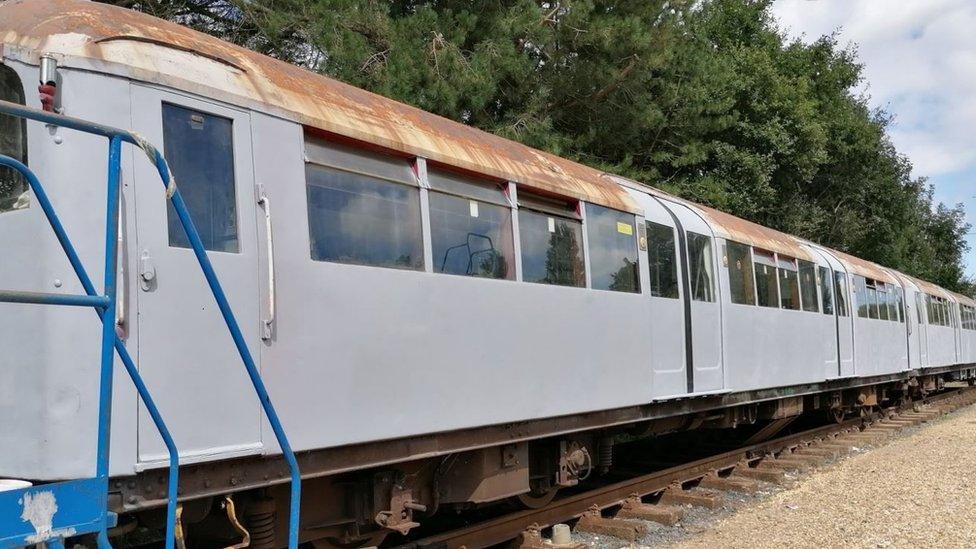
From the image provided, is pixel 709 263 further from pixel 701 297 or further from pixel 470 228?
pixel 470 228

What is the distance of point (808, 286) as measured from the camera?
12680mm

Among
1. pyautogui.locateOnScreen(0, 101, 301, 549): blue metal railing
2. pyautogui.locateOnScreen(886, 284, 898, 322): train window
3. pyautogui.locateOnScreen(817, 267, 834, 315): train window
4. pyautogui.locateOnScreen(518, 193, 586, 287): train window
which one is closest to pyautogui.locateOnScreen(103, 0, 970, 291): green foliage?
pyautogui.locateOnScreen(886, 284, 898, 322): train window

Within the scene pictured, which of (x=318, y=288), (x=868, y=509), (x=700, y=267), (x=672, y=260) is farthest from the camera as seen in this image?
(x=700, y=267)

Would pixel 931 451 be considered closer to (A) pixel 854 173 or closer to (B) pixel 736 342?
(B) pixel 736 342

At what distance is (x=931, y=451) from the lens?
40.3ft

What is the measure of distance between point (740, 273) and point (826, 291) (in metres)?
3.97

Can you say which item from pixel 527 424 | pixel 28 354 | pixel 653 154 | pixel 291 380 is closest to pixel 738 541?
pixel 527 424

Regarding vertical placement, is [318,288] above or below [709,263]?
below

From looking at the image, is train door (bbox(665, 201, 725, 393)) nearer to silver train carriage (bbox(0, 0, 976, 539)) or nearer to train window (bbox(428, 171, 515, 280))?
silver train carriage (bbox(0, 0, 976, 539))

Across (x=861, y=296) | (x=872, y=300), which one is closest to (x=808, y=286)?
(x=861, y=296)

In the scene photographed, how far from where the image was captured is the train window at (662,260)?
26.7ft

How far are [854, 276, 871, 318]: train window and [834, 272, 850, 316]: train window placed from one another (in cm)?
69

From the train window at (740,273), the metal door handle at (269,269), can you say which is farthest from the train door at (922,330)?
the metal door handle at (269,269)

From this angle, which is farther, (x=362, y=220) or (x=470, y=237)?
(x=470, y=237)
